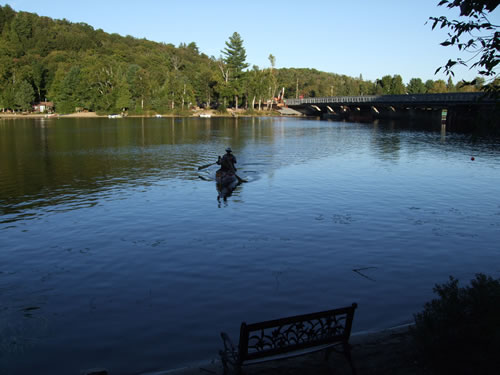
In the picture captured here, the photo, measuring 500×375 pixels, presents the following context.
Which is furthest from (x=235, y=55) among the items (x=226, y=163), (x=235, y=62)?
(x=226, y=163)

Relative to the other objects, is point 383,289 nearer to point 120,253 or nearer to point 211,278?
point 211,278

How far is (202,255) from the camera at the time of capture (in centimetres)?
1591

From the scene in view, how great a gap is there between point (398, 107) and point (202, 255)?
12908cm

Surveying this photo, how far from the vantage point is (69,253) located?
16.1 m

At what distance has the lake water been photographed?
33.8 ft

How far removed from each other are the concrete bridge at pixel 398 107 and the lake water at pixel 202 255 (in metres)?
47.7

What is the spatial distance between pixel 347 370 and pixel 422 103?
109792 millimetres

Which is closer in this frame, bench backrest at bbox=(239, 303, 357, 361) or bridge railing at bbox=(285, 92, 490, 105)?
bench backrest at bbox=(239, 303, 357, 361)

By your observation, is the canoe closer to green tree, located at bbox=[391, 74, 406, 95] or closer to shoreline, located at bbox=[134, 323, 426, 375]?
shoreline, located at bbox=[134, 323, 426, 375]

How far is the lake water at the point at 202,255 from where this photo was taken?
10.3 m

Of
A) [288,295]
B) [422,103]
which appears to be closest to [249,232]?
[288,295]

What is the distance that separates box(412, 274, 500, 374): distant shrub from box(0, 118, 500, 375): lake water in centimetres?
371

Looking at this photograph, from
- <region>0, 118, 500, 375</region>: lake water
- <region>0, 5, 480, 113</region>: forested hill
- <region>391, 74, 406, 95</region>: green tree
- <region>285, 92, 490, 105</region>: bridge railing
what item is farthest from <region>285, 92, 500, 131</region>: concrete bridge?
<region>0, 118, 500, 375</region>: lake water

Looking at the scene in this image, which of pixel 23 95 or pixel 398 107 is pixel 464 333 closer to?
pixel 398 107
